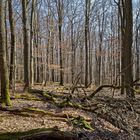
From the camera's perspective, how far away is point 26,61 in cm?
1811

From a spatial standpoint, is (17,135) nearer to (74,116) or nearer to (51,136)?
(51,136)

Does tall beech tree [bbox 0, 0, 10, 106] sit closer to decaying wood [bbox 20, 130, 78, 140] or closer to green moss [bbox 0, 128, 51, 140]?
green moss [bbox 0, 128, 51, 140]

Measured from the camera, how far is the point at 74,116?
11.1 metres

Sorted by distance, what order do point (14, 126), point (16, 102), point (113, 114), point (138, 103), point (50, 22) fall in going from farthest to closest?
point (50, 22) < point (16, 102) < point (14, 126) < point (138, 103) < point (113, 114)

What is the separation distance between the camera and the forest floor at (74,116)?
7246 mm

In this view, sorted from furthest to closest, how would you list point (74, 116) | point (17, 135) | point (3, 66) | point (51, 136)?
point (3, 66) → point (74, 116) → point (17, 135) → point (51, 136)

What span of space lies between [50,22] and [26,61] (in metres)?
18.4

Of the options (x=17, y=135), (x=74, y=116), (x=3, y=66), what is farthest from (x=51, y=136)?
(x=3, y=66)

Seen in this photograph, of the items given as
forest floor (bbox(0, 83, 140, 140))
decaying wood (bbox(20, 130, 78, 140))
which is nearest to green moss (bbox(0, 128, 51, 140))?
forest floor (bbox(0, 83, 140, 140))

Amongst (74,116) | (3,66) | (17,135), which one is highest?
(3,66)

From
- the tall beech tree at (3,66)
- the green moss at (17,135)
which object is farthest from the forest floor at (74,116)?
the tall beech tree at (3,66)

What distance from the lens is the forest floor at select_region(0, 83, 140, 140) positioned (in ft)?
23.8

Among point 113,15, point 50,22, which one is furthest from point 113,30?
point 50,22

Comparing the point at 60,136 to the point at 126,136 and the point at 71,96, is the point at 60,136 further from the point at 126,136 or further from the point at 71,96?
the point at 71,96
